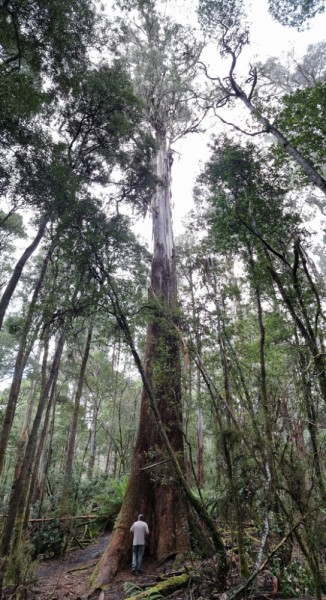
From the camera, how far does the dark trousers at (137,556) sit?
18.2 feet

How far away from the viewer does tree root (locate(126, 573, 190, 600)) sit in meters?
4.17

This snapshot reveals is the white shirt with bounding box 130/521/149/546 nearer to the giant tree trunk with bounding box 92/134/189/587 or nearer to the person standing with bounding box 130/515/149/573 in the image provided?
the person standing with bounding box 130/515/149/573

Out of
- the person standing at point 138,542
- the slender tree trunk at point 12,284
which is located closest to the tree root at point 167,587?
the person standing at point 138,542

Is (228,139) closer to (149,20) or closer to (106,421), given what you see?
(149,20)

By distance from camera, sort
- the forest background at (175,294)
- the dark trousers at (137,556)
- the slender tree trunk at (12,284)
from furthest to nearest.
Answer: the slender tree trunk at (12,284)
the dark trousers at (137,556)
the forest background at (175,294)

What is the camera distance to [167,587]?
429cm

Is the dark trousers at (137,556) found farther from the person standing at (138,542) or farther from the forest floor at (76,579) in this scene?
the forest floor at (76,579)

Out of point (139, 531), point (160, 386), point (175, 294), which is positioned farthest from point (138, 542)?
point (175, 294)

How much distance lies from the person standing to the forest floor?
0.15 m

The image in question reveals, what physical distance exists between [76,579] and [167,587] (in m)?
2.71

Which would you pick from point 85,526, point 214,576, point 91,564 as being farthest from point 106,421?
point 214,576

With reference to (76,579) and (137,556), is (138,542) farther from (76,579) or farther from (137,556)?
(76,579)

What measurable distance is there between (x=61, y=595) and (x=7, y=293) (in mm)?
5363

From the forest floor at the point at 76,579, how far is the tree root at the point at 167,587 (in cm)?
17
